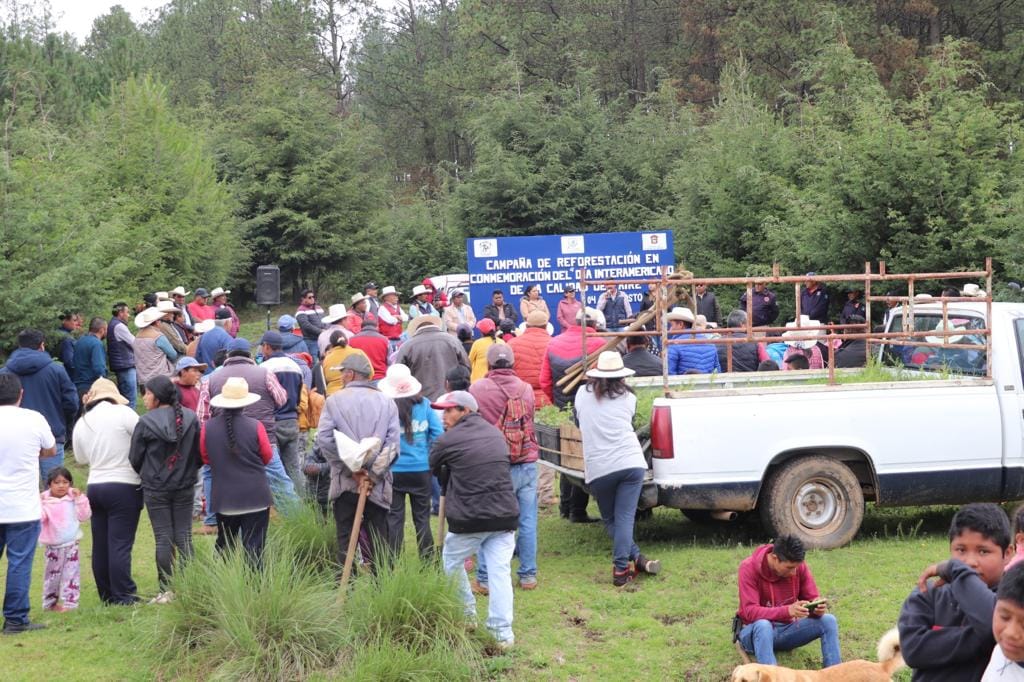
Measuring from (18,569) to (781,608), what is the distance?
198 inches

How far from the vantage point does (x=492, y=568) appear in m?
7.13

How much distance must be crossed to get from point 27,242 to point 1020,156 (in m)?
14.3

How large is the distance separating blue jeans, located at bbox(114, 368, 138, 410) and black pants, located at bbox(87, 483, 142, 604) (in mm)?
7260

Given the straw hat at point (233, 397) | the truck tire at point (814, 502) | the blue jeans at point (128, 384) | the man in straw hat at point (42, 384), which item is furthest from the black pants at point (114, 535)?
the blue jeans at point (128, 384)

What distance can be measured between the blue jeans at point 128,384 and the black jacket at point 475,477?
29.9 ft

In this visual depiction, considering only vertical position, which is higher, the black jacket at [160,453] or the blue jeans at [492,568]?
the black jacket at [160,453]

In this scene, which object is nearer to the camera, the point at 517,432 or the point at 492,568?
the point at 492,568

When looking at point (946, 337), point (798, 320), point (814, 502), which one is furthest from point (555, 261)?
point (814, 502)

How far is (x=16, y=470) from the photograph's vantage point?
7.59 meters

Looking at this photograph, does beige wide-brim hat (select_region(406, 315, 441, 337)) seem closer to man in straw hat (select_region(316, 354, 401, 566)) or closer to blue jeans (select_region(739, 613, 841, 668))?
man in straw hat (select_region(316, 354, 401, 566))

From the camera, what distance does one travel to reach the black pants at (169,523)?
25.8 feet

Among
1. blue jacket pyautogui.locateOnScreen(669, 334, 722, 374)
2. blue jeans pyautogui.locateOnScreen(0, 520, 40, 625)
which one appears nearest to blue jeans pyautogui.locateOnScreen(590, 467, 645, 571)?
blue jacket pyautogui.locateOnScreen(669, 334, 722, 374)

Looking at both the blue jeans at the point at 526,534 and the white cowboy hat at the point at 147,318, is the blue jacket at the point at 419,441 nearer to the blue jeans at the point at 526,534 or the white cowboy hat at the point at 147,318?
the blue jeans at the point at 526,534

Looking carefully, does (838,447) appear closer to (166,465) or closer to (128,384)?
(166,465)
